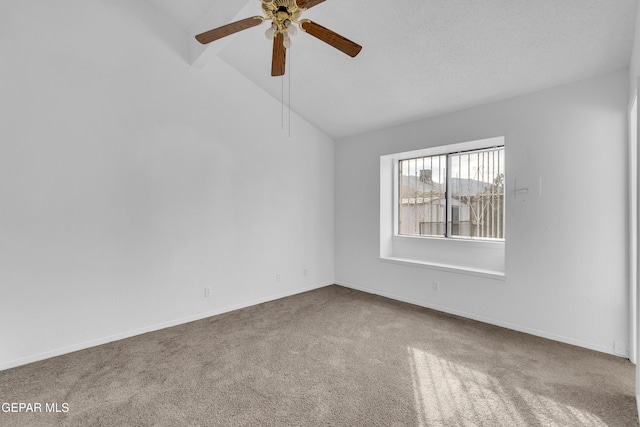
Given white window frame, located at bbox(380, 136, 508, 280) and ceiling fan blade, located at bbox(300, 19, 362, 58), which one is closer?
ceiling fan blade, located at bbox(300, 19, 362, 58)

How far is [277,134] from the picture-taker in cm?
432

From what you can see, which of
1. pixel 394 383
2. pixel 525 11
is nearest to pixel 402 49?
pixel 525 11

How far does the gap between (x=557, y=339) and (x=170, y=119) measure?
176 inches

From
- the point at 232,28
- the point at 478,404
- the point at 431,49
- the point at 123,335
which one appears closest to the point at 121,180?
the point at 123,335

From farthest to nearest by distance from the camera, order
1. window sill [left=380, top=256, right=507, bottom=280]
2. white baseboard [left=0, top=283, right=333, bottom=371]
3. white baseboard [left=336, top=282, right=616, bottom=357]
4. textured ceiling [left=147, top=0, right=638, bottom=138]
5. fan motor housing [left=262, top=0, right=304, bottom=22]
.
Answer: window sill [left=380, top=256, right=507, bottom=280], white baseboard [left=336, top=282, right=616, bottom=357], white baseboard [left=0, top=283, right=333, bottom=371], textured ceiling [left=147, top=0, right=638, bottom=138], fan motor housing [left=262, top=0, right=304, bottom=22]

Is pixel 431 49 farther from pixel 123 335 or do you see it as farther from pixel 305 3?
pixel 123 335

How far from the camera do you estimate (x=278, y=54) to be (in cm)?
227

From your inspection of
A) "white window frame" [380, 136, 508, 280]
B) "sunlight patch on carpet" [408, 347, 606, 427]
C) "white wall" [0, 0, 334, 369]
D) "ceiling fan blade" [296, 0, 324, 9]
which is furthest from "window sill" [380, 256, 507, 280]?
"ceiling fan blade" [296, 0, 324, 9]

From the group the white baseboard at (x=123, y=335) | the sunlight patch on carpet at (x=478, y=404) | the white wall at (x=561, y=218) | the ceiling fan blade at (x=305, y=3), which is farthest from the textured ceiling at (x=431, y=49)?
the white baseboard at (x=123, y=335)

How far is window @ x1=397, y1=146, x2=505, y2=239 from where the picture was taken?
3729 mm

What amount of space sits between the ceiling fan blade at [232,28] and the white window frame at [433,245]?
2.67 m

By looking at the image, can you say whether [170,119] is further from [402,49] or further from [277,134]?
[402,49]

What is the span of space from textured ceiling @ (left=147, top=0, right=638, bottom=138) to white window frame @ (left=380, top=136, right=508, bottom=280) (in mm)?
559

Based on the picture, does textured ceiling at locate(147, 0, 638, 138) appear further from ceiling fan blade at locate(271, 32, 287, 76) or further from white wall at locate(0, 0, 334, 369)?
ceiling fan blade at locate(271, 32, 287, 76)
